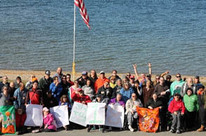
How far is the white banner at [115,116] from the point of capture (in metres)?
14.4

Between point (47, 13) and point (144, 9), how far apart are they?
15.1 m

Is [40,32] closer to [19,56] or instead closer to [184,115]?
[19,56]

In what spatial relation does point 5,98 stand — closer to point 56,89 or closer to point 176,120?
point 56,89

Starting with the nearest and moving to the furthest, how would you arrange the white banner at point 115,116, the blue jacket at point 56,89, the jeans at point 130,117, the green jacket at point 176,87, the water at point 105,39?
the jeans at point 130,117, the white banner at point 115,116, the blue jacket at point 56,89, the green jacket at point 176,87, the water at point 105,39

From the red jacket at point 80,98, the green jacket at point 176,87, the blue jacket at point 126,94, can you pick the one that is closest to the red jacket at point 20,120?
the red jacket at point 80,98

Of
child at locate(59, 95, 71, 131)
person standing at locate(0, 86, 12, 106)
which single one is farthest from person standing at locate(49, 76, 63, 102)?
person standing at locate(0, 86, 12, 106)

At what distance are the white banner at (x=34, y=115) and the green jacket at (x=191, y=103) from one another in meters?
4.91

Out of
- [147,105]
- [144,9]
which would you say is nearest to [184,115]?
[147,105]

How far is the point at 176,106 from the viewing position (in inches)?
558

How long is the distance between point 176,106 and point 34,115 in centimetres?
473

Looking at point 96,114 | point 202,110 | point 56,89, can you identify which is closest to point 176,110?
point 202,110

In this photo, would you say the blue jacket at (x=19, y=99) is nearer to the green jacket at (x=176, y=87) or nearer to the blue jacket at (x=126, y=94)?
the blue jacket at (x=126, y=94)

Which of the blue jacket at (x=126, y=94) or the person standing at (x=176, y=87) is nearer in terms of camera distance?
the blue jacket at (x=126, y=94)

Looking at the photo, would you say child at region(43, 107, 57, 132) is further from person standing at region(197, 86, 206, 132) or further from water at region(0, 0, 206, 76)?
water at region(0, 0, 206, 76)
